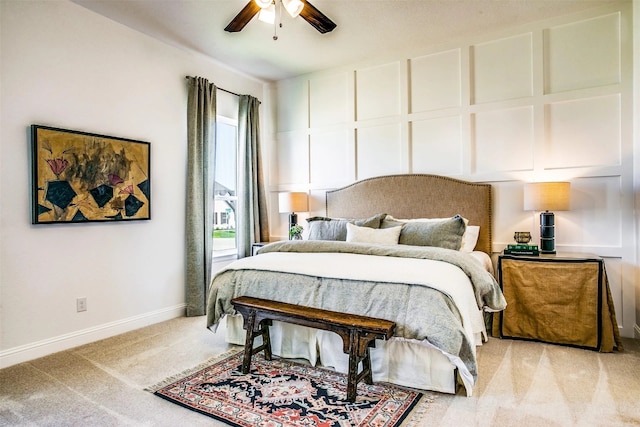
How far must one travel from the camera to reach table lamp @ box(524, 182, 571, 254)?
10.6 feet

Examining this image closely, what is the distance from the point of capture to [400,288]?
2.29 m

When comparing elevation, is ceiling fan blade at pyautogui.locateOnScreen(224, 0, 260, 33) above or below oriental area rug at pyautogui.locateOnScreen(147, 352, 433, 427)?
above

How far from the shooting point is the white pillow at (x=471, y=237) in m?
3.63

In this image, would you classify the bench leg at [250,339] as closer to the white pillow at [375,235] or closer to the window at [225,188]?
the white pillow at [375,235]

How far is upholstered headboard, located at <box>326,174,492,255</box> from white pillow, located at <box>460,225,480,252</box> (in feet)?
0.29

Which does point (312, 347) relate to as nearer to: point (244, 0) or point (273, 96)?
point (244, 0)

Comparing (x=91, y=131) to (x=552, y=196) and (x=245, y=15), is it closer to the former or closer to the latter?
(x=245, y=15)

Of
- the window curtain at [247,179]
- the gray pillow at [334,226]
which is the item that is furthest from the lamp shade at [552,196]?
the window curtain at [247,179]

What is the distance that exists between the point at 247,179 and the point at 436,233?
2457 mm

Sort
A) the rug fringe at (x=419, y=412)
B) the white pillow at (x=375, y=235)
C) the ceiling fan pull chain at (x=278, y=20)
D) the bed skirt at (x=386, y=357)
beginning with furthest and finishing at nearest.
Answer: the white pillow at (x=375, y=235)
the ceiling fan pull chain at (x=278, y=20)
the bed skirt at (x=386, y=357)
the rug fringe at (x=419, y=412)

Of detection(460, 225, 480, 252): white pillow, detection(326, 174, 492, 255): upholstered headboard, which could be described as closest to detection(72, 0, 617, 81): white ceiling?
detection(326, 174, 492, 255): upholstered headboard

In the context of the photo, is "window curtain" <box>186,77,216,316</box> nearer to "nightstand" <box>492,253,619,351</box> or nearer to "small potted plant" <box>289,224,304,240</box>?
"small potted plant" <box>289,224,304,240</box>

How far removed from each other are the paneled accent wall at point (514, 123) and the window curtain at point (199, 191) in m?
1.35

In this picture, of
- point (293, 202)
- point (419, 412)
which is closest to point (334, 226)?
point (293, 202)
